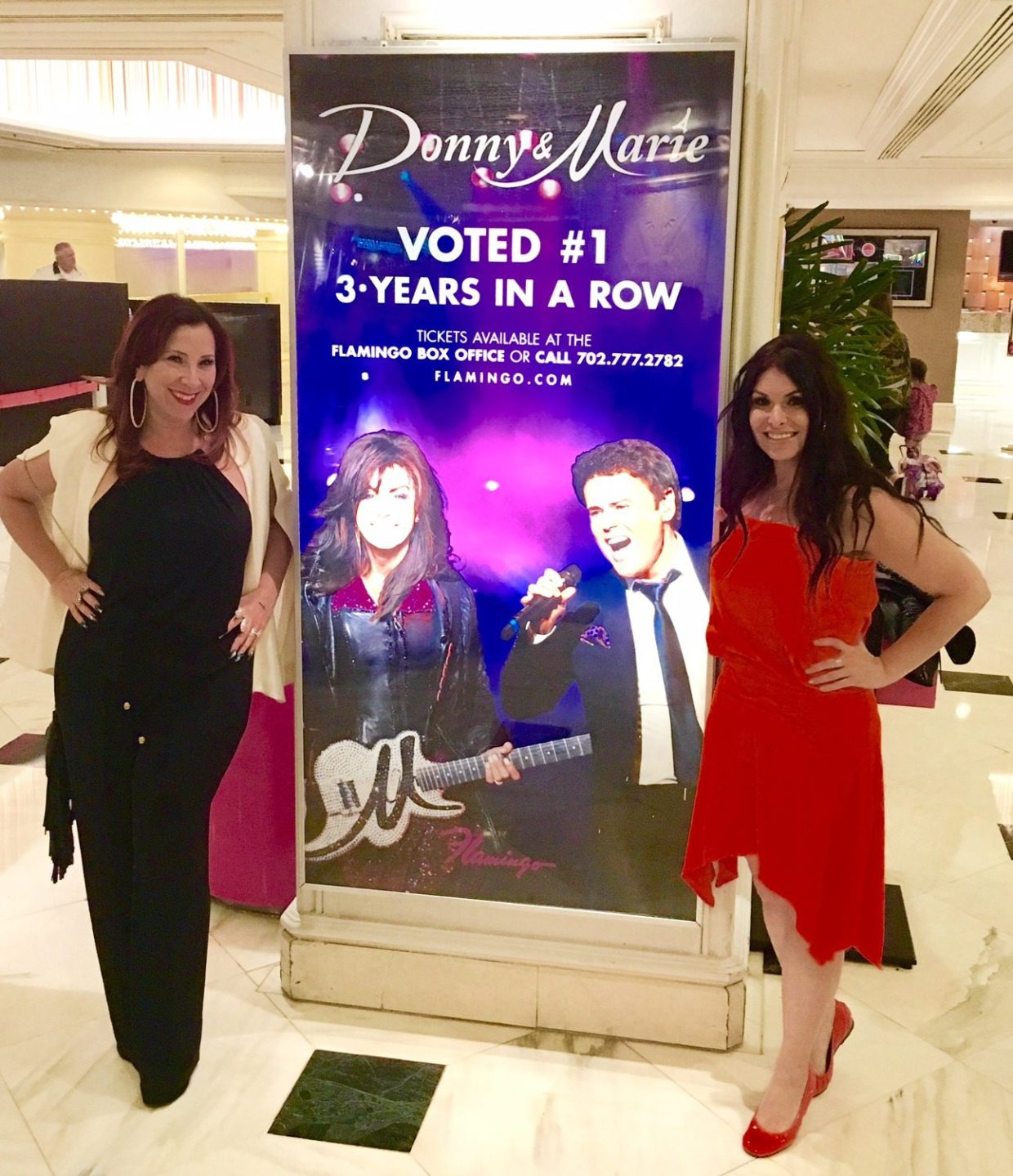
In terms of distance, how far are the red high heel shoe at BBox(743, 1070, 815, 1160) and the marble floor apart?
2 cm

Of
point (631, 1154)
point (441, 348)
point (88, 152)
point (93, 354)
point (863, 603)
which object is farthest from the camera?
point (88, 152)

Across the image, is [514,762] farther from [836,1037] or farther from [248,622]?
[836,1037]

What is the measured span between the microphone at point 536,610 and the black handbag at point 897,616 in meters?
0.58

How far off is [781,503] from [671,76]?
79cm

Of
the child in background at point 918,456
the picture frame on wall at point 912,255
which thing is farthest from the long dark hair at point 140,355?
the picture frame on wall at point 912,255

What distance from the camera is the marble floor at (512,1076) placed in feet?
7.29

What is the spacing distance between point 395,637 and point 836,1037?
1198mm

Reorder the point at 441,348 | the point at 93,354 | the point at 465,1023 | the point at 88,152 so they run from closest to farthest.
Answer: the point at 441,348
the point at 465,1023
the point at 93,354
the point at 88,152

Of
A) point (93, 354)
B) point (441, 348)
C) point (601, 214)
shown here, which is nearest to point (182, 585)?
point (441, 348)

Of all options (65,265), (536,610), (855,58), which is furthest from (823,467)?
(65,265)

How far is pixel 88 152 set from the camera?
12.6 meters

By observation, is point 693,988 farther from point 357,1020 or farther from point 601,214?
point 601,214

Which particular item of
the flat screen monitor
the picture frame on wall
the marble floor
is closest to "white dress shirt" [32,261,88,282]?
the flat screen monitor

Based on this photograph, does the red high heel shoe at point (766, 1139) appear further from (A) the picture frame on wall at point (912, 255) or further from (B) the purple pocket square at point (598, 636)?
(A) the picture frame on wall at point (912, 255)
